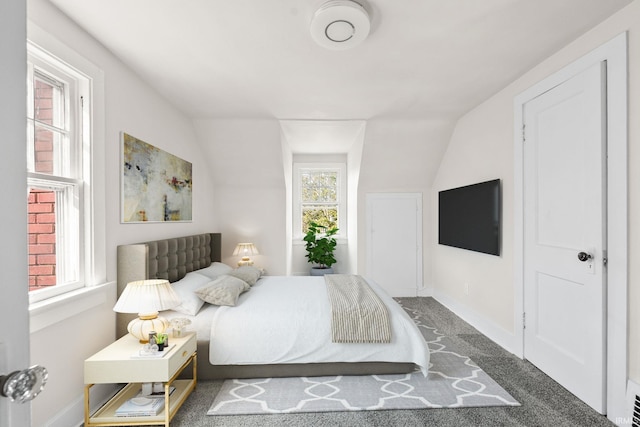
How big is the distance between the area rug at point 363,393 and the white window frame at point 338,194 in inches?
137

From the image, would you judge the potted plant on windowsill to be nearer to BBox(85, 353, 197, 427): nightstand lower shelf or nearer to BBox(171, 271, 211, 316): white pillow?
BBox(171, 271, 211, 316): white pillow

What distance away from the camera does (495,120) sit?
336 centimetres

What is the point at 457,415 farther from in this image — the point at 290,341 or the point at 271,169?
the point at 271,169

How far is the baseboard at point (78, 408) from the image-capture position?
6.19ft

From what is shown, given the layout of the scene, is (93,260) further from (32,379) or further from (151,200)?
(32,379)

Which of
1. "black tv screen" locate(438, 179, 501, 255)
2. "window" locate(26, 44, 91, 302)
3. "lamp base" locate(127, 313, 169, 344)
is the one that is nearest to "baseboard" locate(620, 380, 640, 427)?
Result: "black tv screen" locate(438, 179, 501, 255)

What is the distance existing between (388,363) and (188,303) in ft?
5.27

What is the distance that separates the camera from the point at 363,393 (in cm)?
236

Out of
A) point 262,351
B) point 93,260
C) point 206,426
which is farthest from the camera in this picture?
point 262,351

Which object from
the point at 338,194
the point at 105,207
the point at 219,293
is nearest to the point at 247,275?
the point at 219,293

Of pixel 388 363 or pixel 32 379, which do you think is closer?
pixel 32 379

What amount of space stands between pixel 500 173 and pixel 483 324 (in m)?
1.57

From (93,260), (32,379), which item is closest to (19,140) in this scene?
(32,379)

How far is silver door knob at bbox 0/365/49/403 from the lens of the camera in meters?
0.63
